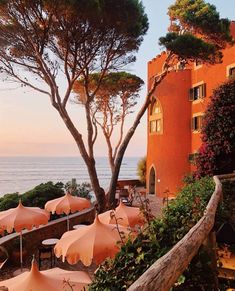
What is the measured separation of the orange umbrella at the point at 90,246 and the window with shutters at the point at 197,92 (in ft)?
53.0

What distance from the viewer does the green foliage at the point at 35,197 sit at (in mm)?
16125

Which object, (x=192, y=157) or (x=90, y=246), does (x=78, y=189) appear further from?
(x=90, y=246)

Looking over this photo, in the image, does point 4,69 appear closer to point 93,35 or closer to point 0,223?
point 93,35

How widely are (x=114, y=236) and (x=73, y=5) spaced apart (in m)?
11.1

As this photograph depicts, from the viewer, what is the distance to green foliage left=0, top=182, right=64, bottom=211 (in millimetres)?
16125

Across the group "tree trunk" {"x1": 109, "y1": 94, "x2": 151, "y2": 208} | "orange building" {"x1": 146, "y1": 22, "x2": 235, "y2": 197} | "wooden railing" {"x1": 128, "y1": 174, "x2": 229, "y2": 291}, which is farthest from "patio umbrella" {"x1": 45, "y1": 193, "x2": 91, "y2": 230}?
"orange building" {"x1": 146, "y1": 22, "x2": 235, "y2": 197}

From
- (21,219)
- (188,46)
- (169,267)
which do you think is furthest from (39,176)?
(169,267)

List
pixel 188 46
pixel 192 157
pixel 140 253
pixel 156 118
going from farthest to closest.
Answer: pixel 156 118, pixel 192 157, pixel 188 46, pixel 140 253

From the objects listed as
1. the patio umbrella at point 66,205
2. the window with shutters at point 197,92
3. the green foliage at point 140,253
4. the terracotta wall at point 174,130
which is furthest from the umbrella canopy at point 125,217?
the window with shutters at point 197,92

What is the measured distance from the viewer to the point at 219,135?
15547mm

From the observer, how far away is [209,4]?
62.3 ft

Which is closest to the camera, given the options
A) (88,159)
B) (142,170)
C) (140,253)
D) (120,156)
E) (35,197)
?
(140,253)

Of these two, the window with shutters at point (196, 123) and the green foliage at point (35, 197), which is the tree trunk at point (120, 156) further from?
the window with shutters at point (196, 123)

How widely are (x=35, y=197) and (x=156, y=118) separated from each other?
12.4 m
